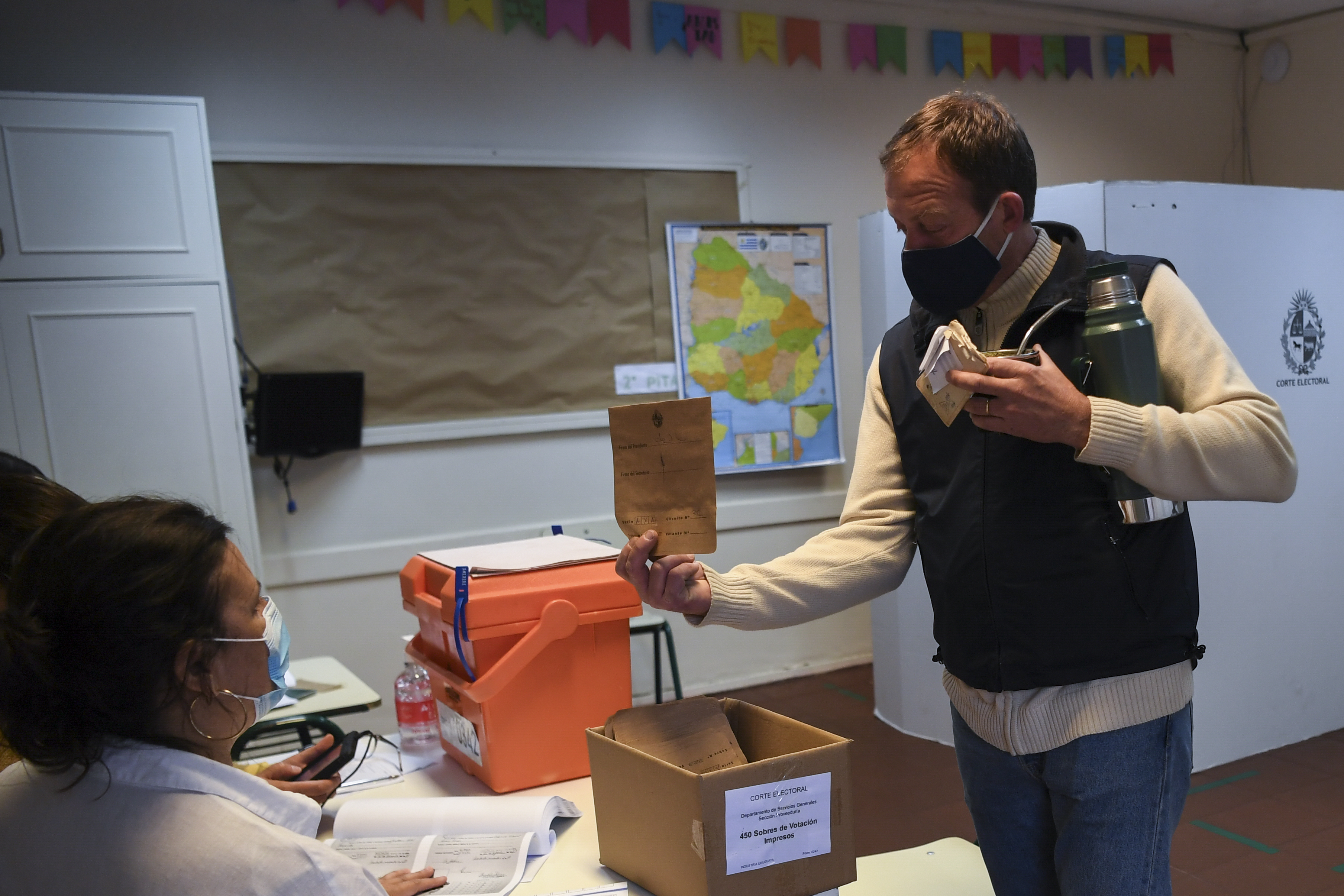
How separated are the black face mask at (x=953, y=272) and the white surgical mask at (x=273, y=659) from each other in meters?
0.95

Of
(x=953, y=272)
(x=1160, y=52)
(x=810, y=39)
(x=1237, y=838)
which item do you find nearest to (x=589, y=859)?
(x=953, y=272)

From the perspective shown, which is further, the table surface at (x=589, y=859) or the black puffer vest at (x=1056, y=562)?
the table surface at (x=589, y=859)

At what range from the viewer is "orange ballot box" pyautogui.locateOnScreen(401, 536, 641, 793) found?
5.35 ft

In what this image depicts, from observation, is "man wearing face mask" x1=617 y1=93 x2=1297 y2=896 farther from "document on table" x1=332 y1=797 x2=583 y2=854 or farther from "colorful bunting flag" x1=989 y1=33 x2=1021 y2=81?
"colorful bunting flag" x1=989 y1=33 x2=1021 y2=81

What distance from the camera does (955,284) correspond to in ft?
4.48

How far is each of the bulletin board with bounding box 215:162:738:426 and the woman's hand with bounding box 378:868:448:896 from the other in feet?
8.92

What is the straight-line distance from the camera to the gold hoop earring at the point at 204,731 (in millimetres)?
1081

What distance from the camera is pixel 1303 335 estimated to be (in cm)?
342

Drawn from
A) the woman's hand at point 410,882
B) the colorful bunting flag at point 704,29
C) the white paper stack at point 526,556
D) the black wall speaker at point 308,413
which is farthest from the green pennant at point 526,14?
the woman's hand at point 410,882

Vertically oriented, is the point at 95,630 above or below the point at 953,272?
below

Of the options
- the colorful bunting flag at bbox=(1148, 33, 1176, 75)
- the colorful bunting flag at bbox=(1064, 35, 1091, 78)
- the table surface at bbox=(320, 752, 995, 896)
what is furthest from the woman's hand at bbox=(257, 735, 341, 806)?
the colorful bunting flag at bbox=(1148, 33, 1176, 75)

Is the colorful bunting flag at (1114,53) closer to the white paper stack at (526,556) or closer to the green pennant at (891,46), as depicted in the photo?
the green pennant at (891,46)

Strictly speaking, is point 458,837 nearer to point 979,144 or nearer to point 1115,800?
point 1115,800

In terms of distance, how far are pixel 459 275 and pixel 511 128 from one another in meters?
0.66
